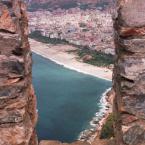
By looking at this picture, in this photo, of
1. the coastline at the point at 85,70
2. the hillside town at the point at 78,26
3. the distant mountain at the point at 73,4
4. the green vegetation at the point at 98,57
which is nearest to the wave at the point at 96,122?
the coastline at the point at 85,70

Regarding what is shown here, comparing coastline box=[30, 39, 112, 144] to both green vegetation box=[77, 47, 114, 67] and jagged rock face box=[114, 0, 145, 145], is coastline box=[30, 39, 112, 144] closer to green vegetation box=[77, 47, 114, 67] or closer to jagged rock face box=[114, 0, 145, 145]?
green vegetation box=[77, 47, 114, 67]

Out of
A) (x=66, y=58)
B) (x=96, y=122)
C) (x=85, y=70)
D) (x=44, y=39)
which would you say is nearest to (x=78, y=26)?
(x=44, y=39)

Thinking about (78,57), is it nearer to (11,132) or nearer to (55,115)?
(55,115)

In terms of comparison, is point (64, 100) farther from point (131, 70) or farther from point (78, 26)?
point (78, 26)

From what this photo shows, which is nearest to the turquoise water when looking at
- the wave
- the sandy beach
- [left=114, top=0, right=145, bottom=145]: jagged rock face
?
the wave

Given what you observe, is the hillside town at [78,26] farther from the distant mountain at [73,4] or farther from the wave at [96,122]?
the wave at [96,122]

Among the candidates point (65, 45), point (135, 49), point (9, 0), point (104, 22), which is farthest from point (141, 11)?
point (104, 22)
